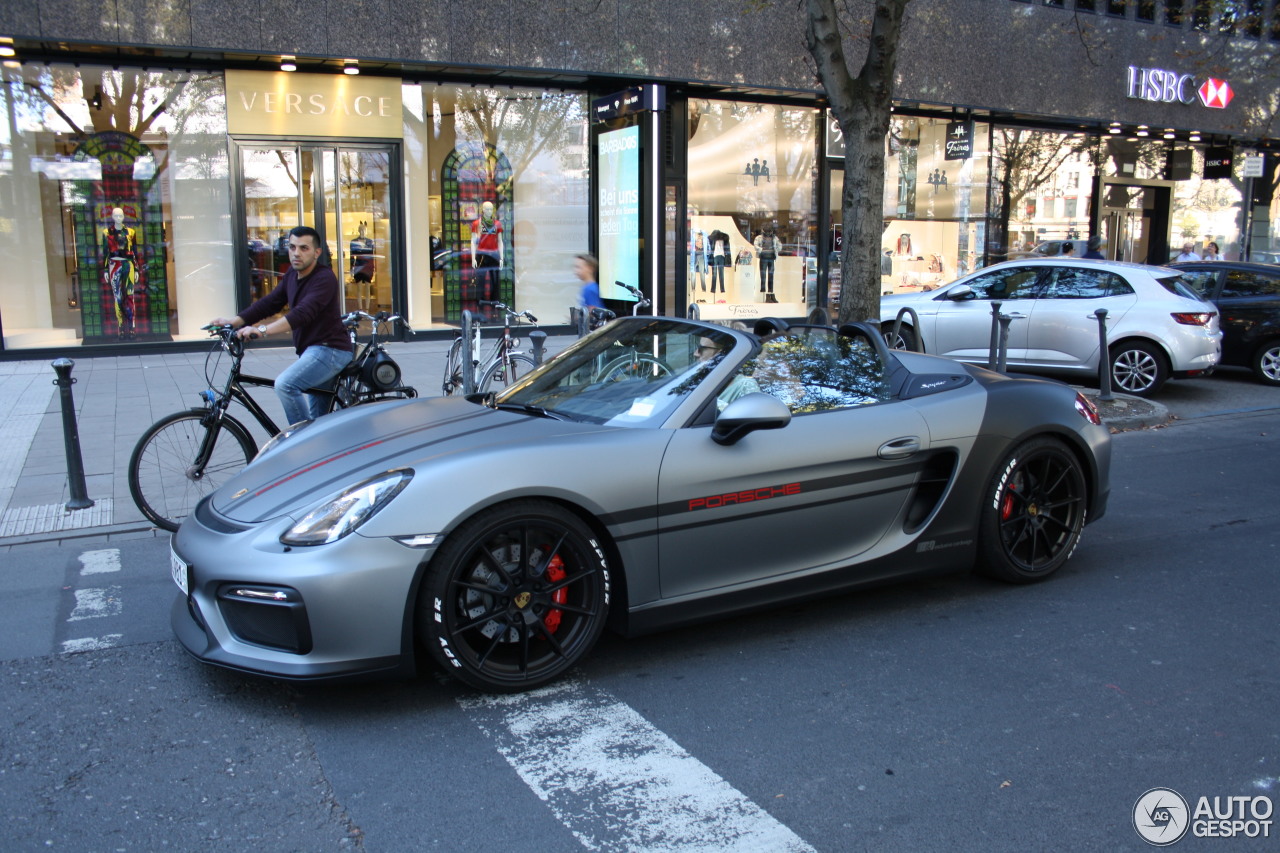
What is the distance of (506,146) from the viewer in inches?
640

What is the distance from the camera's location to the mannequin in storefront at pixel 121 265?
1409cm

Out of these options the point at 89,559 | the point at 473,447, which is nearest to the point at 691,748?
the point at 473,447

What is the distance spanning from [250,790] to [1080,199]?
75.8 ft

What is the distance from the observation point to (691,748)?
3.55 metres

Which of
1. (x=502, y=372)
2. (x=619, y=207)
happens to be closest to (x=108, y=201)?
(x=619, y=207)

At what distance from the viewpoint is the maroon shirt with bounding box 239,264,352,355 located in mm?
6722

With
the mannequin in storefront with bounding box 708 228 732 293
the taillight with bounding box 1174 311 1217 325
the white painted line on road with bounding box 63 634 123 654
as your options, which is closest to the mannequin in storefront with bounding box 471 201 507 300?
the mannequin in storefront with bounding box 708 228 732 293

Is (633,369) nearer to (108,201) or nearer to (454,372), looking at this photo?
(454,372)

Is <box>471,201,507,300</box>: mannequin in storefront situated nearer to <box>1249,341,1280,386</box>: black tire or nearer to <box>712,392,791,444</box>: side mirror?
<box>1249,341,1280,386</box>: black tire

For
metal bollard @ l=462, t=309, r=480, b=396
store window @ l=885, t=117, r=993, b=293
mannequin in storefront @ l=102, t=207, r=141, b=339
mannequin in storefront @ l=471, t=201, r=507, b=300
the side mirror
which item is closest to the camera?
the side mirror

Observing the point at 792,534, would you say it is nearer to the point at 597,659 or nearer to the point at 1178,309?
the point at 597,659

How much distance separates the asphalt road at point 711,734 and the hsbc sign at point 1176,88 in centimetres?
1887

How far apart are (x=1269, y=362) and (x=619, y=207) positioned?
30.6 feet

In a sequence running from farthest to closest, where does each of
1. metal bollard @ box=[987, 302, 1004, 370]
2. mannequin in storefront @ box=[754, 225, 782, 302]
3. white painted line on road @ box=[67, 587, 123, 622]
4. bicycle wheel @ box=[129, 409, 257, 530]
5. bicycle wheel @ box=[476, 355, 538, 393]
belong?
1. mannequin in storefront @ box=[754, 225, 782, 302]
2. metal bollard @ box=[987, 302, 1004, 370]
3. bicycle wheel @ box=[476, 355, 538, 393]
4. bicycle wheel @ box=[129, 409, 257, 530]
5. white painted line on road @ box=[67, 587, 123, 622]
